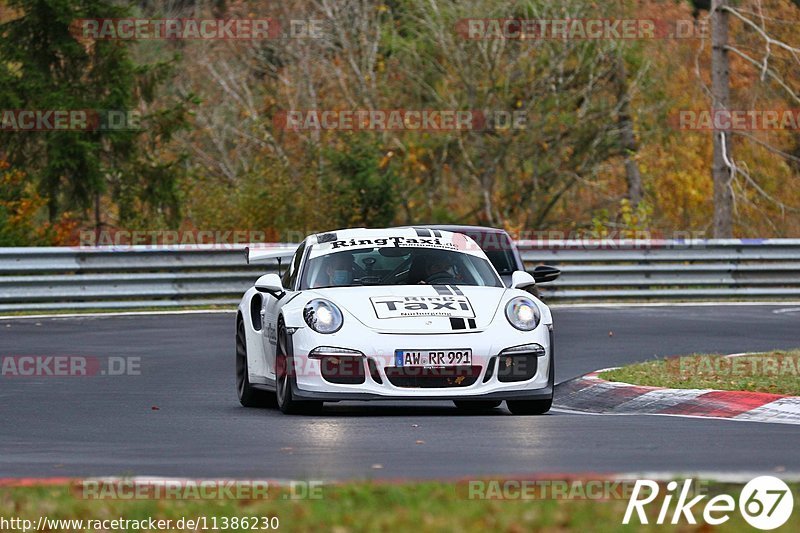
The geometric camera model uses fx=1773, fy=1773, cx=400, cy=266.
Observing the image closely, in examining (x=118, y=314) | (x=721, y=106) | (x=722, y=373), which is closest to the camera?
(x=722, y=373)

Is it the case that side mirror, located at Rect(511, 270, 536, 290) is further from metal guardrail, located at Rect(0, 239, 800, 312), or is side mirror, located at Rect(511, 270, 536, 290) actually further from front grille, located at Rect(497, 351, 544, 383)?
metal guardrail, located at Rect(0, 239, 800, 312)

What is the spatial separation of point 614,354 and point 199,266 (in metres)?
10.4

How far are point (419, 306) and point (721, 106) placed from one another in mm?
22801

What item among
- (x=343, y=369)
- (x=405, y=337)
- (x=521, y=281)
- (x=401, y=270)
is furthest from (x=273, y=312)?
(x=521, y=281)

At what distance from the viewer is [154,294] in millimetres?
27000

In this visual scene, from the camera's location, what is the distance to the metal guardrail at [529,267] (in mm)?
26328

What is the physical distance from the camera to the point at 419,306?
1263 centimetres

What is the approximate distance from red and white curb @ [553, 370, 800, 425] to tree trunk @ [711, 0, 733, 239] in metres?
20.1

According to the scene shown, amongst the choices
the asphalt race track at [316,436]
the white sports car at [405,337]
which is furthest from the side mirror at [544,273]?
the white sports car at [405,337]

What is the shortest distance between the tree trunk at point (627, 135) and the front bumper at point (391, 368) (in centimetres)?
2803

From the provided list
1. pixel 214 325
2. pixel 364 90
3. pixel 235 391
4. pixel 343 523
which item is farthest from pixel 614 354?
pixel 364 90

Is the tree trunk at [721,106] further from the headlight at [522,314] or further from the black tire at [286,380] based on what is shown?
the black tire at [286,380]

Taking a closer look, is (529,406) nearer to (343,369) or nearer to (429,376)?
(429,376)

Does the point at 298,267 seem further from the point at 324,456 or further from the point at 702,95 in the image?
the point at 702,95
